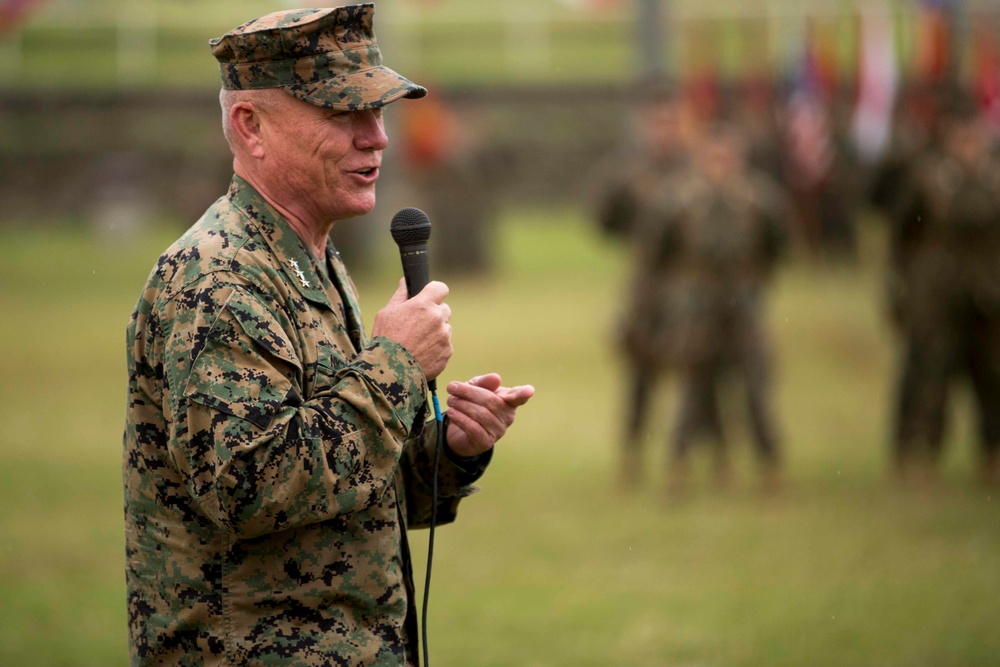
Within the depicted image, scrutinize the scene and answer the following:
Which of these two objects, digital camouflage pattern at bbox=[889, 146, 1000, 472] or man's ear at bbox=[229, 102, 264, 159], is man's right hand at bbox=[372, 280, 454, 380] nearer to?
man's ear at bbox=[229, 102, 264, 159]

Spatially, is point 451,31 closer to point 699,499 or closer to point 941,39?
point 941,39


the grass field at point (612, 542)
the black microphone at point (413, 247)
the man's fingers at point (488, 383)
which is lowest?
the grass field at point (612, 542)

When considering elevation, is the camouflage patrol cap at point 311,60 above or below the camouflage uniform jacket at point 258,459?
above

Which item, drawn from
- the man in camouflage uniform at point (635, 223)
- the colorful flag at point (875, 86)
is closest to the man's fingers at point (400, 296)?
the man in camouflage uniform at point (635, 223)

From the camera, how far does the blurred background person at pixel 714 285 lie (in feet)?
29.9

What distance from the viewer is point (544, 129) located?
105 ft

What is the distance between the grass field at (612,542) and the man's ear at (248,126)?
12.2 ft

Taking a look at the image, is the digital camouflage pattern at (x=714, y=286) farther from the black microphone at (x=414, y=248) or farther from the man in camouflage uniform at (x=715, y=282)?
the black microphone at (x=414, y=248)

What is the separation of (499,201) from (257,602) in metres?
28.7

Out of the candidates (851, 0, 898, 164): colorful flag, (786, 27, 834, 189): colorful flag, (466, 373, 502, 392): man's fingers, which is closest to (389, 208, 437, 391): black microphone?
(466, 373, 502, 392): man's fingers

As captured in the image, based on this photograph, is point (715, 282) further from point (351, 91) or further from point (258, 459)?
point (258, 459)

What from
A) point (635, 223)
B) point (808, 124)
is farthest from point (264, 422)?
point (808, 124)

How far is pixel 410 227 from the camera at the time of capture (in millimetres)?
2977

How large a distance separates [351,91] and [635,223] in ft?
24.1
